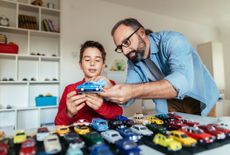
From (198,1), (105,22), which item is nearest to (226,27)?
(198,1)

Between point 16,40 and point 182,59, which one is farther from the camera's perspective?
point 16,40

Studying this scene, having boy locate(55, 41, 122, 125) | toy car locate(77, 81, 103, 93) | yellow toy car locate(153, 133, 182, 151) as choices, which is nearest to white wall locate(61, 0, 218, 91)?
boy locate(55, 41, 122, 125)

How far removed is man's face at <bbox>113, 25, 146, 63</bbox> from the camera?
0.97 m

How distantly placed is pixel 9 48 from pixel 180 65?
1926 millimetres

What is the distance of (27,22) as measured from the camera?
214 cm

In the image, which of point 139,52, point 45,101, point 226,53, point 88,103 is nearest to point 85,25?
point 45,101

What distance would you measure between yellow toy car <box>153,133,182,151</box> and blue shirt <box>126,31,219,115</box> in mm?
307

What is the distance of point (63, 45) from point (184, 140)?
2248 millimetres

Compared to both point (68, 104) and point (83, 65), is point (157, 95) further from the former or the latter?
point (83, 65)

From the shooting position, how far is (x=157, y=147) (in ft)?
1.52

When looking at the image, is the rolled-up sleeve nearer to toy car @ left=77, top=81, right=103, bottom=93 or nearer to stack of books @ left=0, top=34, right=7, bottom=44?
toy car @ left=77, top=81, right=103, bottom=93

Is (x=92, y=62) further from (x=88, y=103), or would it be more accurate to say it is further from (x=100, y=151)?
(x=100, y=151)

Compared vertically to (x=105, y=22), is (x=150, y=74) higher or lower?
lower

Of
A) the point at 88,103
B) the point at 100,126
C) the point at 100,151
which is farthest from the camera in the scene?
the point at 88,103
